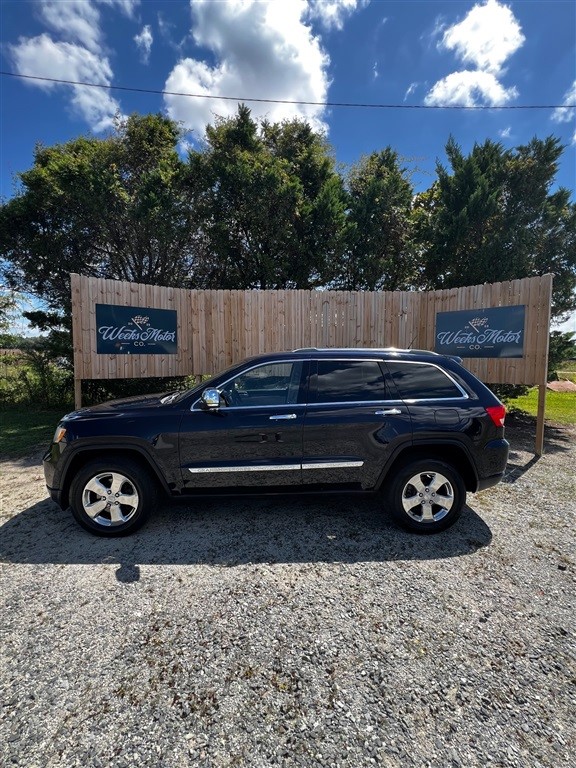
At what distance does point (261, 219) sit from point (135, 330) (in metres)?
5.20

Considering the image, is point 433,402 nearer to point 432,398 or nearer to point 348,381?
point 432,398

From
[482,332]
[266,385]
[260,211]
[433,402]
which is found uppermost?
[260,211]

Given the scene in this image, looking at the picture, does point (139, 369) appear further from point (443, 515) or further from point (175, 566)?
point (443, 515)

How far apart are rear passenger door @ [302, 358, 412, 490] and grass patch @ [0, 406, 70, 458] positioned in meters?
5.48

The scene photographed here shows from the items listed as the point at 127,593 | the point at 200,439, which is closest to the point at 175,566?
the point at 127,593

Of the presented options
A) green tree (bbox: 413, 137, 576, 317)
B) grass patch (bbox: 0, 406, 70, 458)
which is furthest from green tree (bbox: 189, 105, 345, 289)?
grass patch (bbox: 0, 406, 70, 458)

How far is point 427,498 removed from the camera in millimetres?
3500

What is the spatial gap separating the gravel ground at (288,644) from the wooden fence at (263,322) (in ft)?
11.3

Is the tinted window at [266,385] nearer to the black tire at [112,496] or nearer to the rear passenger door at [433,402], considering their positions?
the rear passenger door at [433,402]

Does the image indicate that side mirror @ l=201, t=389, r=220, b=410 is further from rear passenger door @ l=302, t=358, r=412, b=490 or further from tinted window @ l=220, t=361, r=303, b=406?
rear passenger door @ l=302, t=358, r=412, b=490

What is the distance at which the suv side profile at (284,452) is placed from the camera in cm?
341

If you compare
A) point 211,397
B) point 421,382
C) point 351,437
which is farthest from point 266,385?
point 421,382

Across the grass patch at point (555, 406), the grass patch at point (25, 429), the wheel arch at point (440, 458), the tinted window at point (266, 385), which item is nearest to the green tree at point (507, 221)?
the grass patch at point (555, 406)

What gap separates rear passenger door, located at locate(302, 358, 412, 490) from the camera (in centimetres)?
345
